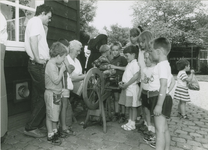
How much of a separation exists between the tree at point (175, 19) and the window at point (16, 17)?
17968mm

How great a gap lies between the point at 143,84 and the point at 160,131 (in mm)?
860

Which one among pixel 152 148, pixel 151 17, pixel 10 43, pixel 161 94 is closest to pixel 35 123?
pixel 10 43

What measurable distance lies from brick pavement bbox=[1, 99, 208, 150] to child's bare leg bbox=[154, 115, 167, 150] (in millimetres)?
474

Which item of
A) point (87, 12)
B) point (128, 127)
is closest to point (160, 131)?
point (128, 127)

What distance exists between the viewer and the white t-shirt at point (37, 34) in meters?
2.77

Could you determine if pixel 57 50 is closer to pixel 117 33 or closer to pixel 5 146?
pixel 5 146

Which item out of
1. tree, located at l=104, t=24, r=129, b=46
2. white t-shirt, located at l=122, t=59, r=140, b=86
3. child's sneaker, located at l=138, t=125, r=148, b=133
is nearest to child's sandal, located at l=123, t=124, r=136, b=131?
child's sneaker, located at l=138, t=125, r=148, b=133

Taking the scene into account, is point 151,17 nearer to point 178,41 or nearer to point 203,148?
point 178,41

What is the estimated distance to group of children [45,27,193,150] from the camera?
2201mm

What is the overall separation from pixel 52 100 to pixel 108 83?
1.11 metres

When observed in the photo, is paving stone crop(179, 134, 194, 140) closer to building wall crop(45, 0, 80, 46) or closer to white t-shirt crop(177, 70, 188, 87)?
white t-shirt crop(177, 70, 188, 87)

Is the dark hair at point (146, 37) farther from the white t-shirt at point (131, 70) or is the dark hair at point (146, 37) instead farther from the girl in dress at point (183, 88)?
the girl in dress at point (183, 88)

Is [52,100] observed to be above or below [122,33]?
below

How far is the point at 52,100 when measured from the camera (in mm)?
2701
